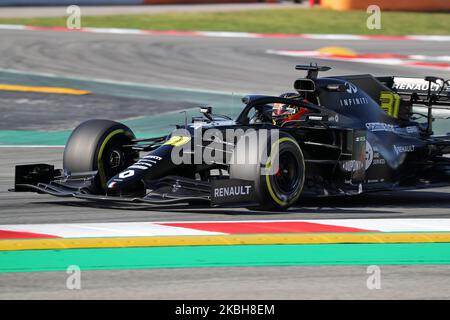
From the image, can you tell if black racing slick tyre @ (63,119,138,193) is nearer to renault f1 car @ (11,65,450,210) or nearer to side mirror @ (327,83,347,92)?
renault f1 car @ (11,65,450,210)

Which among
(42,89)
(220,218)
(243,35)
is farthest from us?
(243,35)

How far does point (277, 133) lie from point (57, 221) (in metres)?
2.24

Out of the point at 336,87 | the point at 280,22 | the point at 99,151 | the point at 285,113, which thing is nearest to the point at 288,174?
the point at 285,113

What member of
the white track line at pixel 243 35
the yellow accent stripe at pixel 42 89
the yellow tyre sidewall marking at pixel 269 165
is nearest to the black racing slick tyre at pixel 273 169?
the yellow tyre sidewall marking at pixel 269 165

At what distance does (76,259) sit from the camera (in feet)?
27.7

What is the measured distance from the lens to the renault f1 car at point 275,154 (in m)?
10.4

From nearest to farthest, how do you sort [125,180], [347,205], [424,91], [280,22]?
[125,180]
[347,205]
[424,91]
[280,22]

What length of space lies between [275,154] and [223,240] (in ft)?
4.76

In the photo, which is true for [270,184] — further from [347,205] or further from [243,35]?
[243,35]

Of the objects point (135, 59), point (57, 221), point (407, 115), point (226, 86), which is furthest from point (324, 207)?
point (135, 59)

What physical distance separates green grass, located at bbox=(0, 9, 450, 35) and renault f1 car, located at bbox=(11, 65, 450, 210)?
2037 centimetres

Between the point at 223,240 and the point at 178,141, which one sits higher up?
the point at 178,141

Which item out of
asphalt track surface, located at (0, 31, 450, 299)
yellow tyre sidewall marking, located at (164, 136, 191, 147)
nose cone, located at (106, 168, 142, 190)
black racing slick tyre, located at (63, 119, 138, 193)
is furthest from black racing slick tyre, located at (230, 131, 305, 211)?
black racing slick tyre, located at (63, 119, 138, 193)

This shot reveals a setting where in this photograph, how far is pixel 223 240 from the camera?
9.22 meters
